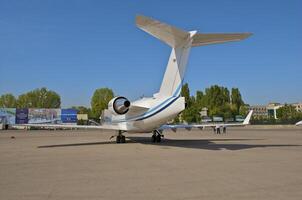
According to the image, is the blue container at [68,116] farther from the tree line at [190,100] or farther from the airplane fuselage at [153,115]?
the airplane fuselage at [153,115]

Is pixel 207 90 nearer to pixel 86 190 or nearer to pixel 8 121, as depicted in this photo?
pixel 8 121

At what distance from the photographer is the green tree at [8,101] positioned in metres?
132

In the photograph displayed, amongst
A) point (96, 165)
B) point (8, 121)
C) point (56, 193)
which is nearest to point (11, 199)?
point (56, 193)

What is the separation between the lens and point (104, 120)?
29.6 metres

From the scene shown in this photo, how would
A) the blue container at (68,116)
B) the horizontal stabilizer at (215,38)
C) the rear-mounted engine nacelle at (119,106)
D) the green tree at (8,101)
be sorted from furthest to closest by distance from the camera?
1. the green tree at (8,101)
2. the blue container at (68,116)
3. the rear-mounted engine nacelle at (119,106)
4. the horizontal stabilizer at (215,38)

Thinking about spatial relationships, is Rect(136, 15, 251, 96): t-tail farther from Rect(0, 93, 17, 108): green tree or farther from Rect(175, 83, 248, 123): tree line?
Rect(0, 93, 17, 108): green tree

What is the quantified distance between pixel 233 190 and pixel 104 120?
23.7 meters

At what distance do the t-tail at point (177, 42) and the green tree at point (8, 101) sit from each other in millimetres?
127015

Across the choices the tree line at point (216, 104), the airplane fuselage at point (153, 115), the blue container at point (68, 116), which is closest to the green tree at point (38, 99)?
the blue container at point (68, 116)

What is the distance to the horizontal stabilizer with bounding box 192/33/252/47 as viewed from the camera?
53.7ft

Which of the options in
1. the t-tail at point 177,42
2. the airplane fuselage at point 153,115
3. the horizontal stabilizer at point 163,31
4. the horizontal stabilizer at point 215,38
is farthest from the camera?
the airplane fuselage at point 153,115

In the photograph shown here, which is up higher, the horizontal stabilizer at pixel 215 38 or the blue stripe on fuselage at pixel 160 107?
the horizontal stabilizer at pixel 215 38

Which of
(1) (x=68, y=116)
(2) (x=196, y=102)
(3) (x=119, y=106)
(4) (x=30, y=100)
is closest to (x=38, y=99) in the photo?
(4) (x=30, y=100)

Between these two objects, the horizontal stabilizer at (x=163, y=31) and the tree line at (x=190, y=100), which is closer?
the horizontal stabilizer at (x=163, y=31)
